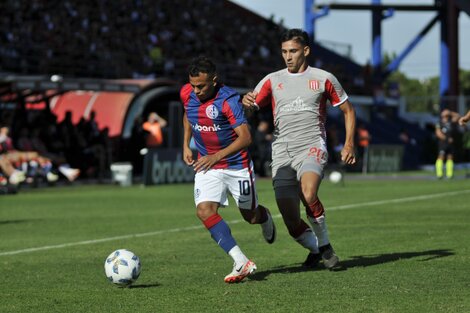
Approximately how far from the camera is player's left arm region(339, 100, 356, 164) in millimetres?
9547

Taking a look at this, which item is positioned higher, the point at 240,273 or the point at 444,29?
the point at 444,29

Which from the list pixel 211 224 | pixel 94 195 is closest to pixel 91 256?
pixel 211 224

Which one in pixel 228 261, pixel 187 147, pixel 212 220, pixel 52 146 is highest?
pixel 187 147

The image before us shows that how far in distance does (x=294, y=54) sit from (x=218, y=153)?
4.04ft

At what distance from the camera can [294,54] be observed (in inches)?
380

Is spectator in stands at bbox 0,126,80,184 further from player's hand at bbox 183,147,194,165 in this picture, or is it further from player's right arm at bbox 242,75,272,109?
player's right arm at bbox 242,75,272,109

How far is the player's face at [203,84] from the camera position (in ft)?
29.7

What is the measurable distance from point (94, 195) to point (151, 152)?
5029 millimetres

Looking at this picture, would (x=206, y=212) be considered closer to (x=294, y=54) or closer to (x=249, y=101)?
(x=249, y=101)

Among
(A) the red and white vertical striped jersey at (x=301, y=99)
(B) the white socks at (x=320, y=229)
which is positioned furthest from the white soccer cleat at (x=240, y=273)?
(A) the red and white vertical striped jersey at (x=301, y=99)

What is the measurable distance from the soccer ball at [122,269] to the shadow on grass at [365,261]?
112 cm

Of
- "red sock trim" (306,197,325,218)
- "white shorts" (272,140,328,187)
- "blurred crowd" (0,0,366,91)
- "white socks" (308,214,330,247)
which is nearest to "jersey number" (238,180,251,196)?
"white shorts" (272,140,328,187)

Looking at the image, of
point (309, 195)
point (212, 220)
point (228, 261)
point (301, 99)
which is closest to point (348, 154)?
point (309, 195)

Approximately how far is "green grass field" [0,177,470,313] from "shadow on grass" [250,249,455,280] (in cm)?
1
